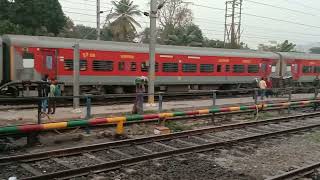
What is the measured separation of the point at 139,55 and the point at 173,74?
2788 millimetres

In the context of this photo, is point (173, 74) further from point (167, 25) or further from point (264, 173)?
point (167, 25)

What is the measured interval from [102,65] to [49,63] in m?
3.00

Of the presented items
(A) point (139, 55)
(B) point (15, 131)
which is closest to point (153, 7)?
(A) point (139, 55)

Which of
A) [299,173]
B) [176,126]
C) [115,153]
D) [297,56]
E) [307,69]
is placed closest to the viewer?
[299,173]

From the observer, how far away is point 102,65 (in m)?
24.2

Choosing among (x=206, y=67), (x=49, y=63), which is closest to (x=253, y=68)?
(x=206, y=67)

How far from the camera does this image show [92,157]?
1049 cm

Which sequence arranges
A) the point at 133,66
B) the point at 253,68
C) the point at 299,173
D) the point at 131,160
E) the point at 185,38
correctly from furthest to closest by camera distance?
1. the point at 185,38
2. the point at 253,68
3. the point at 133,66
4. the point at 131,160
5. the point at 299,173

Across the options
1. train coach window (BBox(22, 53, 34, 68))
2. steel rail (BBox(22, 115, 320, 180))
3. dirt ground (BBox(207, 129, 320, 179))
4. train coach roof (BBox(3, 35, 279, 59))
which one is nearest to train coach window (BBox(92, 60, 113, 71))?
train coach roof (BBox(3, 35, 279, 59))


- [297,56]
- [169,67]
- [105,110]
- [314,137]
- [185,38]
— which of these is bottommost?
[314,137]

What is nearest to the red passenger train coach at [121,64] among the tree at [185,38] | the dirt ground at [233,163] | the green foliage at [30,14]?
the dirt ground at [233,163]

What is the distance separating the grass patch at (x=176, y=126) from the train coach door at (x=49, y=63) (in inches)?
345

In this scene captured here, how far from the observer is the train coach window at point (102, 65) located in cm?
2387

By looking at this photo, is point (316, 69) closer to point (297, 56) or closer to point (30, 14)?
point (297, 56)
